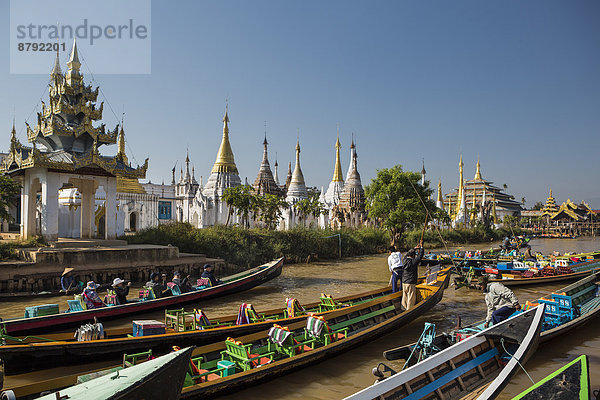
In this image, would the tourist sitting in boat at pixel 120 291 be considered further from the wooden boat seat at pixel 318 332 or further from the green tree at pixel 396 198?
the green tree at pixel 396 198

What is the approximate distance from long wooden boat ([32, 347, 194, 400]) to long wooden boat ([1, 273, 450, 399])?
969 mm

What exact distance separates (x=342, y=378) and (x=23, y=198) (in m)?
18.4

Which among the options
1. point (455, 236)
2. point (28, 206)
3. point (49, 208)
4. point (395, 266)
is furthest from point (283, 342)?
point (455, 236)

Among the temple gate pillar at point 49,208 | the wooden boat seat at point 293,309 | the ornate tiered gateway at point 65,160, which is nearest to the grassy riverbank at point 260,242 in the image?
the ornate tiered gateway at point 65,160

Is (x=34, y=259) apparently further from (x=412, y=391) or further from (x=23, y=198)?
(x=412, y=391)

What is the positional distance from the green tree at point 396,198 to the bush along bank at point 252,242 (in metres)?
2.95

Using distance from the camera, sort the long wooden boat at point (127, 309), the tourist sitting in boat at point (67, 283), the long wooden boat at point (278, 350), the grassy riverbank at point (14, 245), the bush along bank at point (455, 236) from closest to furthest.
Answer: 1. the long wooden boat at point (278, 350)
2. the long wooden boat at point (127, 309)
3. the tourist sitting in boat at point (67, 283)
4. the grassy riverbank at point (14, 245)
5. the bush along bank at point (455, 236)

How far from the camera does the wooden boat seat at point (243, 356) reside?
6.42 meters

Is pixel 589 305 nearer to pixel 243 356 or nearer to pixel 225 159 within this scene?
pixel 243 356

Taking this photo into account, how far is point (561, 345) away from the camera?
9.16 meters

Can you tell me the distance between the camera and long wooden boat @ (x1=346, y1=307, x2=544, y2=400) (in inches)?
191

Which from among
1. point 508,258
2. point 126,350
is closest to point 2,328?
point 126,350

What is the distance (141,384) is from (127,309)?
670cm

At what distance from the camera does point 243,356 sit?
653 cm
